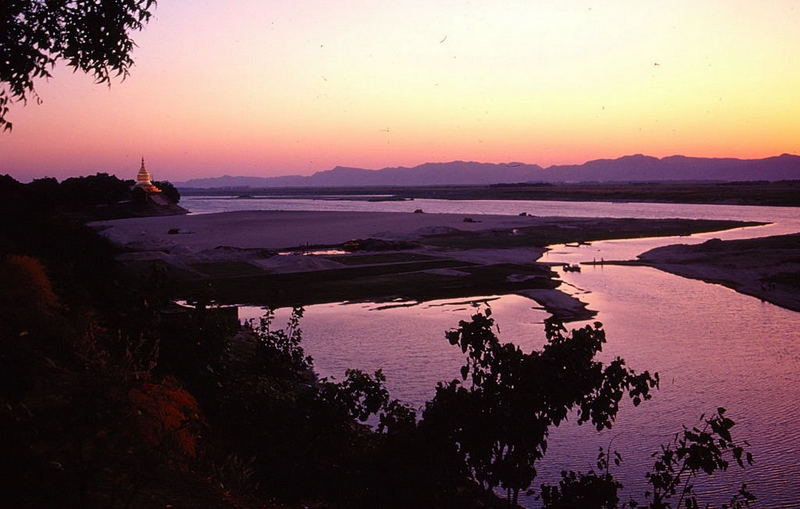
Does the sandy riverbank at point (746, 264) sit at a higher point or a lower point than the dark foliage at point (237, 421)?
lower

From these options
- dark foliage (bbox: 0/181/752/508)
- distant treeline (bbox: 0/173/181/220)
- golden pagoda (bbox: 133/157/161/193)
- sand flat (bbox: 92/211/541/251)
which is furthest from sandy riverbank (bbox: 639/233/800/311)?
golden pagoda (bbox: 133/157/161/193)

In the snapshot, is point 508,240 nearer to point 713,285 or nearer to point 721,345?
point 713,285

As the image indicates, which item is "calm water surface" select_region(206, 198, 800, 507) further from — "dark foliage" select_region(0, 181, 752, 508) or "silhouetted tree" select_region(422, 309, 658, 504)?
"silhouetted tree" select_region(422, 309, 658, 504)

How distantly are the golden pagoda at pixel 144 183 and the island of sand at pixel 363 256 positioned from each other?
26011 millimetres

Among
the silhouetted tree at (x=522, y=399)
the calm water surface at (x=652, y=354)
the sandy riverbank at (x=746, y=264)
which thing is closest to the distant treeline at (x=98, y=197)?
the calm water surface at (x=652, y=354)

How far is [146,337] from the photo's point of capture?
1334cm

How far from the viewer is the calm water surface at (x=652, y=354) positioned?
13.9m

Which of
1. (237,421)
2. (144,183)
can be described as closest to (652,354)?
(237,421)

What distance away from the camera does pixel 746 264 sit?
4081 centimetres

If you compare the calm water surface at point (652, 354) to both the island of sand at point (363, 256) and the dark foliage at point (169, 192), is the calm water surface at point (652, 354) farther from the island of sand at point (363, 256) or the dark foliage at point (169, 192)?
the dark foliage at point (169, 192)

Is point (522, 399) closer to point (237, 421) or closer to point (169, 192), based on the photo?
point (237, 421)

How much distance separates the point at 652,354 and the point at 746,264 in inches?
900

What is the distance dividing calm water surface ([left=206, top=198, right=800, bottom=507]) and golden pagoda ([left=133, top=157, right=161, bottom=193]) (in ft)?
289

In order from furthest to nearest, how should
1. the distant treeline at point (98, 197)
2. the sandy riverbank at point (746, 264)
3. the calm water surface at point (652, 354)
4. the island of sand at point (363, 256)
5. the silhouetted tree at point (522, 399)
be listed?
the distant treeline at point (98, 197), the island of sand at point (363, 256), the sandy riverbank at point (746, 264), the calm water surface at point (652, 354), the silhouetted tree at point (522, 399)
